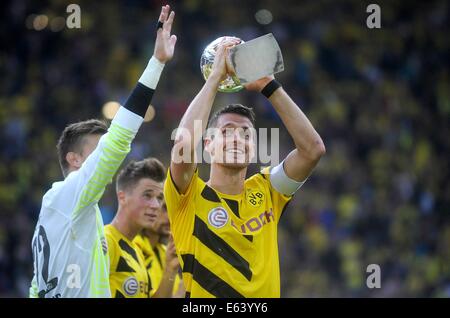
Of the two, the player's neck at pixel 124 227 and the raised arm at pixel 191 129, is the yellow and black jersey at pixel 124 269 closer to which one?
the player's neck at pixel 124 227

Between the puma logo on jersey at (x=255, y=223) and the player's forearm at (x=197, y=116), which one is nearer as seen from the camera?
the player's forearm at (x=197, y=116)

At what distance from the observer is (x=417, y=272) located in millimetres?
13867

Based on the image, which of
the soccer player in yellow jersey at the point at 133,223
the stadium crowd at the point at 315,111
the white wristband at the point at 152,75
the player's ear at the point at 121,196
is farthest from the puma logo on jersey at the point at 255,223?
the stadium crowd at the point at 315,111

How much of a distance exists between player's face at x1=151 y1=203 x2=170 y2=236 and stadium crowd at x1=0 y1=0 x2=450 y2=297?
512 cm

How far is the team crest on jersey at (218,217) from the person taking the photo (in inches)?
192

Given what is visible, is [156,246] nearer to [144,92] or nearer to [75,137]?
[75,137]

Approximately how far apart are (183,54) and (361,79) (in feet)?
11.5

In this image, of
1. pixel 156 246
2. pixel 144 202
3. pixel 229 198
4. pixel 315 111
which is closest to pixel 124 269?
pixel 144 202

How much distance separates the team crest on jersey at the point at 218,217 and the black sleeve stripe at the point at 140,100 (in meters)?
0.73

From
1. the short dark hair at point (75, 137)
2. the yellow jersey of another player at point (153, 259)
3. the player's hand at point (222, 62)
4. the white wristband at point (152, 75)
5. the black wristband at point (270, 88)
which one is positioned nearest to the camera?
the white wristband at point (152, 75)

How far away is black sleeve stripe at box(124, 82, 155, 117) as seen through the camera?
4547mm

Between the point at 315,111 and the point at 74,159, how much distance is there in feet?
36.8

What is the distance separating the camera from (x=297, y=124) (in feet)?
16.4
